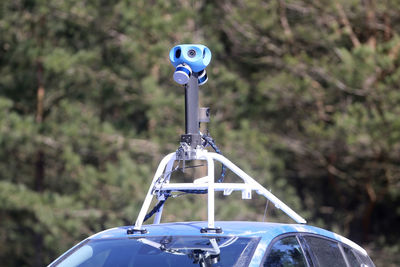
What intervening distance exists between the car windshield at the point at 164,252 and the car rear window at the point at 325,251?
72 cm

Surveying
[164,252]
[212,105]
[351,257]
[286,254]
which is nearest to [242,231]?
[286,254]

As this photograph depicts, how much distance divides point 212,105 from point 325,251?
557 inches

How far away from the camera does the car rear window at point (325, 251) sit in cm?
475

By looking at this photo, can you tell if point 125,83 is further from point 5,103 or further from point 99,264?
point 99,264

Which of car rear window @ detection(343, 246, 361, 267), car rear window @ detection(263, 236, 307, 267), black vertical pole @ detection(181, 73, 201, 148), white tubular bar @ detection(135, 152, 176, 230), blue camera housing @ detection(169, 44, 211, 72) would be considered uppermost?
blue camera housing @ detection(169, 44, 211, 72)

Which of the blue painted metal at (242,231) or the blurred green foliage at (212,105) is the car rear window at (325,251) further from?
the blurred green foliage at (212,105)

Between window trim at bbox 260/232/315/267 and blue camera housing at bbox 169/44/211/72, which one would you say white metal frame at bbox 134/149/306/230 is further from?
blue camera housing at bbox 169/44/211/72

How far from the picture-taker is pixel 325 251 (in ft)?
16.1

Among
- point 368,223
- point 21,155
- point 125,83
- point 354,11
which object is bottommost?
point 368,223

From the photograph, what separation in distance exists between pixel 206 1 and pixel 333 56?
4.14 m

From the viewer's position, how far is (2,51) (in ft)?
68.6

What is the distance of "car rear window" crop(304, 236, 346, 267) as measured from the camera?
4746 mm

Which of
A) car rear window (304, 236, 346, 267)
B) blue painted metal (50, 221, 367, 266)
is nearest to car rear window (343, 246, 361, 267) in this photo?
car rear window (304, 236, 346, 267)

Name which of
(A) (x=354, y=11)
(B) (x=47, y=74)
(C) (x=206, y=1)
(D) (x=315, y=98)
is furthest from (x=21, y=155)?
(A) (x=354, y=11)
